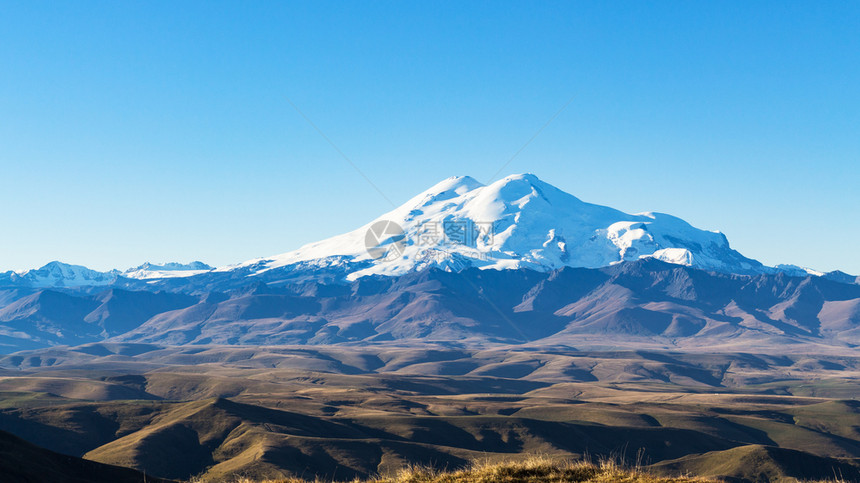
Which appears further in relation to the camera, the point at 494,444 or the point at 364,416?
the point at 364,416

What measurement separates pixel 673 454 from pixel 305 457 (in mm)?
59890

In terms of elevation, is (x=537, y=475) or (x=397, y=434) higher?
(x=537, y=475)

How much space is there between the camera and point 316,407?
5896 inches

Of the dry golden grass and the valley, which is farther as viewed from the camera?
the valley

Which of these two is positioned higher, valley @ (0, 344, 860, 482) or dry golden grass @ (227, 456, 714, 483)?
dry golden grass @ (227, 456, 714, 483)

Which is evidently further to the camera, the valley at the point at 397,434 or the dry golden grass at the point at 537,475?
the valley at the point at 397,434

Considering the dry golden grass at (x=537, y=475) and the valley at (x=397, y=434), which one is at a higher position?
the dry golden grass at (x=537, y=475)

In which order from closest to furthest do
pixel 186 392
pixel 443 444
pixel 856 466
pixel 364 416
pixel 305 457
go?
pixel 305 457 < pixel 856 466 < pixel 443 444 < pixel 364 416 < pixel 186 392

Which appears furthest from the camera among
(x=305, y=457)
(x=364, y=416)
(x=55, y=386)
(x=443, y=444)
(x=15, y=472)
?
(x=55, y=386)

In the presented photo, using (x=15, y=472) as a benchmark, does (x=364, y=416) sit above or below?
below

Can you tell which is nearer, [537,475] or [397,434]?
[537,475]

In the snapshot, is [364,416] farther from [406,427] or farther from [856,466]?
[856,466]

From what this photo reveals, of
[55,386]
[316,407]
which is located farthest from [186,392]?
[316,407]

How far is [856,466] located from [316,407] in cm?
9154
